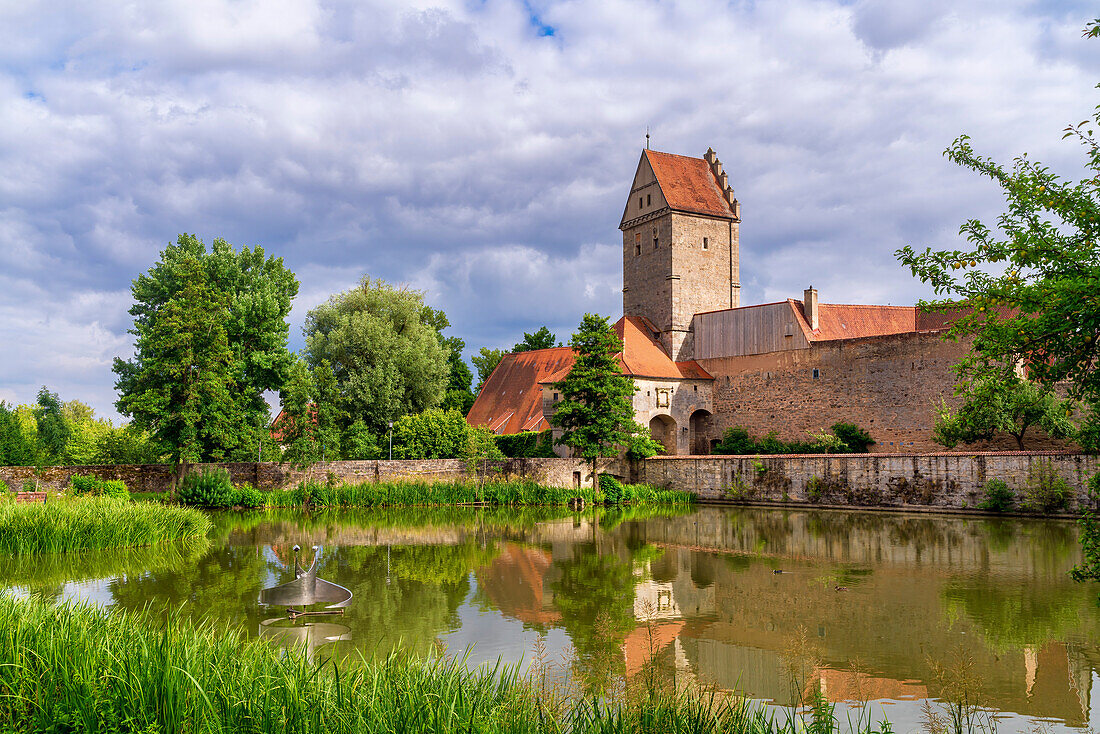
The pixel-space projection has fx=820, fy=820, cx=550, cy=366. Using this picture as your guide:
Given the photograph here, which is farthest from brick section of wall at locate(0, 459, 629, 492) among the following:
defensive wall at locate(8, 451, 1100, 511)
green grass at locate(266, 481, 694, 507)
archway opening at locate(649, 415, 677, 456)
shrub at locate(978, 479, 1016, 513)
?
shrub at locate(978, 479, 1016, 513)

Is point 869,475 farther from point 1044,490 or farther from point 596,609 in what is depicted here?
point 596,609

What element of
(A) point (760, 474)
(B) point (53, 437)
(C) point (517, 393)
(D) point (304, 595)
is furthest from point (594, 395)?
(B) point (53, 437)

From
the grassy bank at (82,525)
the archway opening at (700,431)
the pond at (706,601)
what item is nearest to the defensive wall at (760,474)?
the pond at (706,601)

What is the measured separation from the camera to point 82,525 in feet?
50.9

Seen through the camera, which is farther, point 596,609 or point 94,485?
point 94,485

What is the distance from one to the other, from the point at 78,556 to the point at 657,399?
26.0 m

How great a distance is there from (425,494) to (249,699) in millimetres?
24143

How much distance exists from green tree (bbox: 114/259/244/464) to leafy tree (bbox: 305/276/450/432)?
19.6 ft

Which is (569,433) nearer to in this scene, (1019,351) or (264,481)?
(264,481)

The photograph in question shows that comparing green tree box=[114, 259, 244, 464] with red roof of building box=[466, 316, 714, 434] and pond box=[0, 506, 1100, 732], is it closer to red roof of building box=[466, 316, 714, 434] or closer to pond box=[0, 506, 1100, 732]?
pond box=[0, 506, 1100, 732]

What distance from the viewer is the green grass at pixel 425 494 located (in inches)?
1118

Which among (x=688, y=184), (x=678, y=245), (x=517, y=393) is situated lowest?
(x=517, y=393)

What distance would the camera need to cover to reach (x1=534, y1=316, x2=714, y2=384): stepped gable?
121ft

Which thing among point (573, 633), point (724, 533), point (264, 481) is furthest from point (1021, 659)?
point (264, 481)
